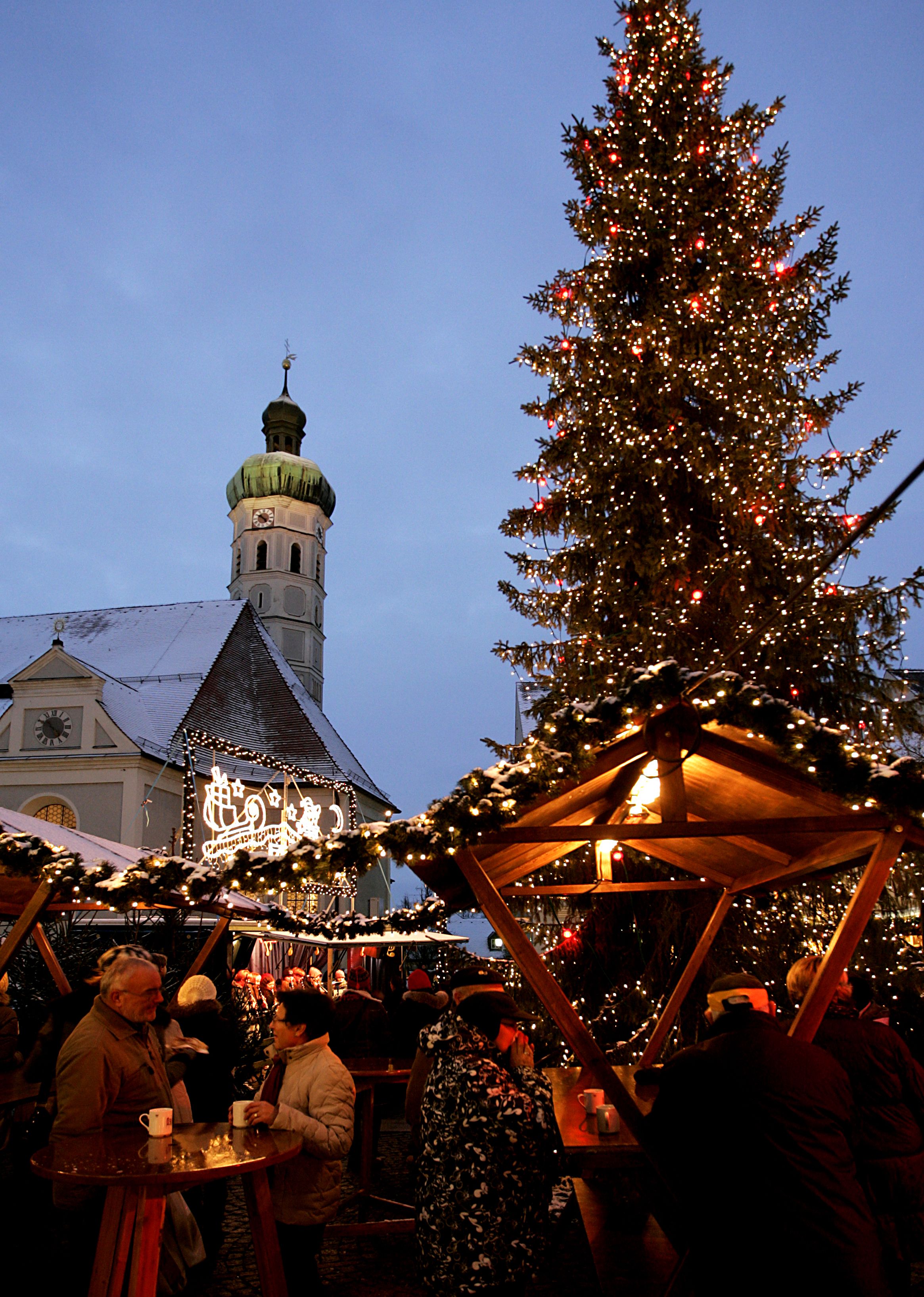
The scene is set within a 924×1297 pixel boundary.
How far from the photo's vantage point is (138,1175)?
11.3 feet

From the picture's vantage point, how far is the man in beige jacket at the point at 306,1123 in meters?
4.24

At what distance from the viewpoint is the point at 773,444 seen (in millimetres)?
10445

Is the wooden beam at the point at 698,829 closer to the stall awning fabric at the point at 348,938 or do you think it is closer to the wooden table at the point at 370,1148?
the wooden table at the point at 370,1148

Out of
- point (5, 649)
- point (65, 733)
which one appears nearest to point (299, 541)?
point (5, 649)

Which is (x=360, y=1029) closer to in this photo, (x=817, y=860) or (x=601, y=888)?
(x=601, y=888)

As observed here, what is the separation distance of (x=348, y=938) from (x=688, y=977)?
617 cm

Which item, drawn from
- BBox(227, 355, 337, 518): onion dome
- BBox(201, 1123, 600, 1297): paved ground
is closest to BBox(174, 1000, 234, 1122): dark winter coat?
BBox(201, 1123, 600, 1297): paved ground

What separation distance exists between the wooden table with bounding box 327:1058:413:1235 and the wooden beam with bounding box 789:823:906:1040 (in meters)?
3.52

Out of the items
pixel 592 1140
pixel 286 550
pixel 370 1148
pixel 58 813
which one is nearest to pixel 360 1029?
pixel 370 1148

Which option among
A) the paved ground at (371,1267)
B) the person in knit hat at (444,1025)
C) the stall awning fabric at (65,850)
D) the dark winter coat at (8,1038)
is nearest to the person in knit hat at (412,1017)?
the stall awning fabric at (65,850)

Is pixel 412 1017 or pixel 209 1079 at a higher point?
pixel 209 1079

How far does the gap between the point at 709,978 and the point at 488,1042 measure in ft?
21.3

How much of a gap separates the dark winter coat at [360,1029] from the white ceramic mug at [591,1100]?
435 cm

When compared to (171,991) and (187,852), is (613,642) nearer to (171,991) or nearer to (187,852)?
(171,991)
